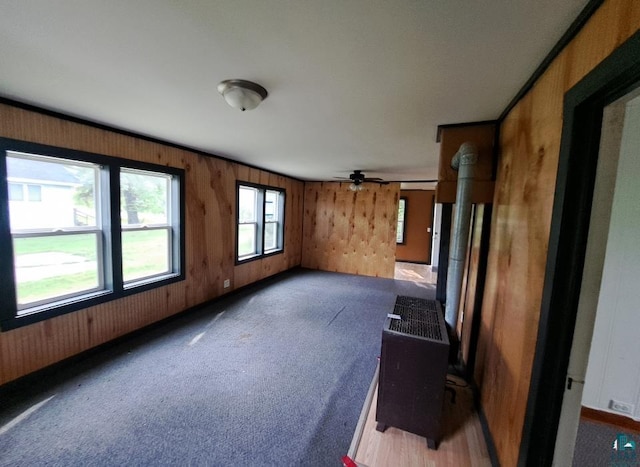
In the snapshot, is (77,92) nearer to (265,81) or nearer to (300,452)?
(265,81)

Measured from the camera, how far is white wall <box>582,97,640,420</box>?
148cm

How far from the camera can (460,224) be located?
5.83 feet

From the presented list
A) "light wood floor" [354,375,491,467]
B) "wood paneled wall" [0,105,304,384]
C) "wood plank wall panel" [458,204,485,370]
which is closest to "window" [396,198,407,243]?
"wood paneled wall" [0,105,304,384]

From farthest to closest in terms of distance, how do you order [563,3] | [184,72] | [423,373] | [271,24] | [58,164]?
[58,164]
[423,373]
[184,72]
[271,24]
[563,3]

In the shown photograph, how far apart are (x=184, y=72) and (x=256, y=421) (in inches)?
85.0

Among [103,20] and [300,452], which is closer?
[103,20]

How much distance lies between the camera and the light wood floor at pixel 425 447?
4.62ft

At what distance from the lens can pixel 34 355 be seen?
6.42 ft

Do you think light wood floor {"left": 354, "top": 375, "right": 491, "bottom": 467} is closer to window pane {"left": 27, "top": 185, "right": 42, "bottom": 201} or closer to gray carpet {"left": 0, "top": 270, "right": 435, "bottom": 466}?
gray carpet {"left": 0, "top": 270, "right": 435, "bottom": 466}

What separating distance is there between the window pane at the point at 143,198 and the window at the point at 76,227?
0.01 metres

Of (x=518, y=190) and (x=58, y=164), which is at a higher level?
(x=58, y=164)

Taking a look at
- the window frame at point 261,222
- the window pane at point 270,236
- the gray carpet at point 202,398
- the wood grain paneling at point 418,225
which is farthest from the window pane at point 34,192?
the wood grain paneling at point 418,225

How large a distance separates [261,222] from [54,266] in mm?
2833

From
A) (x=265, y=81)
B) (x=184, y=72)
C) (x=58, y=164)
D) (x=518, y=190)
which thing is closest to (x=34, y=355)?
(x=58, y=164)
